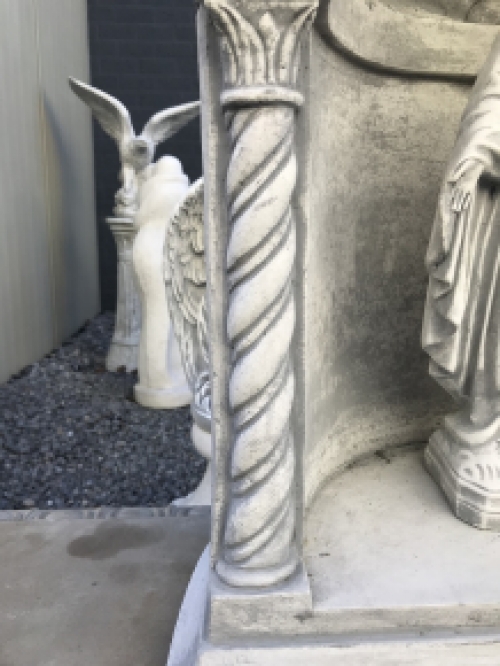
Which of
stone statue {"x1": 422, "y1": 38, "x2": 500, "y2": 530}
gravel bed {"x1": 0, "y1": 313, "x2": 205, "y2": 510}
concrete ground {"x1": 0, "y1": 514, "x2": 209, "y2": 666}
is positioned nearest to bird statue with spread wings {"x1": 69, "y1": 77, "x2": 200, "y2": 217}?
gravel bed {"x1": 0, "y1": 313, "x2": 205, "y2": 510}

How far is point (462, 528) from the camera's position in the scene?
1.22m

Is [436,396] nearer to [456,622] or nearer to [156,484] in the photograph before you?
[456,622]

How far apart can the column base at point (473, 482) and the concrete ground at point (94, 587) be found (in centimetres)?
64

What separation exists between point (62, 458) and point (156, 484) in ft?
2.04

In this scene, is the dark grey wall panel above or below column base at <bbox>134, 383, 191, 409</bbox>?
above

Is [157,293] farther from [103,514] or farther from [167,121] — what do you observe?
[103,514]

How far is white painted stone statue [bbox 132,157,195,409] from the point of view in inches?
148

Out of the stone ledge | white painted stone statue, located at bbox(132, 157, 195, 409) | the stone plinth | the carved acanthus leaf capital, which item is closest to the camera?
the carved acanthus leaf capital

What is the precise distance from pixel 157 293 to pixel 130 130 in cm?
144

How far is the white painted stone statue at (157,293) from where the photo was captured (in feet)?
12.4

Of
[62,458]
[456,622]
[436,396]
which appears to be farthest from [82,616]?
[62,458]

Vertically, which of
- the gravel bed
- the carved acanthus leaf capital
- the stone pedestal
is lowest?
the gravel bed

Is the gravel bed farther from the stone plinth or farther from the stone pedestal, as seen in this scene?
the stone plinth

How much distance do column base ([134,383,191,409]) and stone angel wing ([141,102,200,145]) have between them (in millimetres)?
1912
